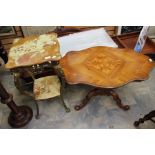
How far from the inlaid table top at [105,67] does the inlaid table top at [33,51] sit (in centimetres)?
28

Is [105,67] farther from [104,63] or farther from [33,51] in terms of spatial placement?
[33,51]

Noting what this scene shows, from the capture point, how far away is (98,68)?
2.43 meters

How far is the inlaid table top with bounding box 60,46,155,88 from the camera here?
7.45 feet

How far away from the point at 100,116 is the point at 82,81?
0.81 m

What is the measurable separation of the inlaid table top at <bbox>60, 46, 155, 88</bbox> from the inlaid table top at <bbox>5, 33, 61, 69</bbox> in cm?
28

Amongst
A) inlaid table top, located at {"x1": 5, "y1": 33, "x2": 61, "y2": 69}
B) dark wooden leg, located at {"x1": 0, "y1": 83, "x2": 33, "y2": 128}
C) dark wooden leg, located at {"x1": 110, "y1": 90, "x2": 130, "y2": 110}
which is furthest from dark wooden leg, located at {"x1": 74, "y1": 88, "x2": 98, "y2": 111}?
inlaid table top, located at {"x1": 5, "y1": 33, "x2": 61, "y2": 69}

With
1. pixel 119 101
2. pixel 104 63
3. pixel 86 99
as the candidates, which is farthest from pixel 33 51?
pixel 119 101

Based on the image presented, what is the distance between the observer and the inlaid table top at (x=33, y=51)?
7.33 ft

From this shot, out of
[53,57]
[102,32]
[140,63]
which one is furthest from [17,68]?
[102,32]

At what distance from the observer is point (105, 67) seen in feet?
7.99

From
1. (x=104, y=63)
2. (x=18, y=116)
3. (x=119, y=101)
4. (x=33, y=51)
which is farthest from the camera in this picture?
(x=119, y=101)

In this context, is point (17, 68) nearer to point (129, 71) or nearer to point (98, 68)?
point (98, 68)

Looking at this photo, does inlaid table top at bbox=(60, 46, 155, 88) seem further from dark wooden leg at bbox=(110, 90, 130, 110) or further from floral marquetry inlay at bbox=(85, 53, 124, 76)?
dark wooden leg at bbox=(110, 90, 130, 110)

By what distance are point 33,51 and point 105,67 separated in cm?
97
